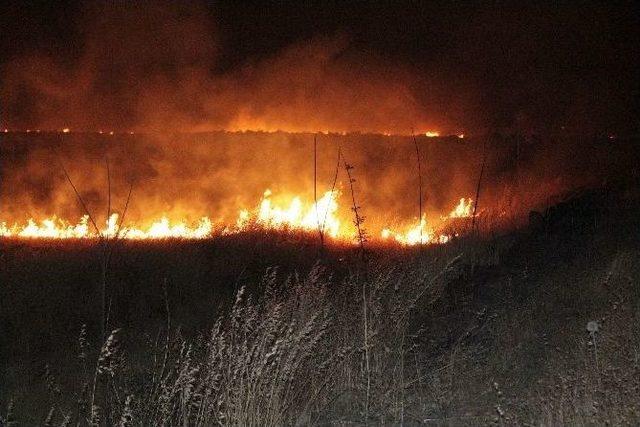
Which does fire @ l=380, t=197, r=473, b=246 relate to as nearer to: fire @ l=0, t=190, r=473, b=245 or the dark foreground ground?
fire @ l=0, t=190, r=473, b=245

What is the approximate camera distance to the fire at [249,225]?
41.7ft

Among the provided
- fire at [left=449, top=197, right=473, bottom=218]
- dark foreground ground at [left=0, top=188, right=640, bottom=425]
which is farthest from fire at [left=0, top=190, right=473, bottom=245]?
dark foreground ground at [left=0, top=188, right=640, bottom=425]

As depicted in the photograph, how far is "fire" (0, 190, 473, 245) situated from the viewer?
41.7 ft

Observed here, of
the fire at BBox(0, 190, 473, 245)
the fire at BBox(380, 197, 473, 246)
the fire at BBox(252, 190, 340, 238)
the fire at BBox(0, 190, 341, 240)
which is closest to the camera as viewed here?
the fire at BBox(380, 197, 473, 246)

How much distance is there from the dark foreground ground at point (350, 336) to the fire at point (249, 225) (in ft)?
7.11

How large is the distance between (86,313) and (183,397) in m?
4.26

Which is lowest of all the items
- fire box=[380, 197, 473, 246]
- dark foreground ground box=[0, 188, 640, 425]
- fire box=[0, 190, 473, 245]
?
dark foreground ground box=[0, 188, 640, 425]

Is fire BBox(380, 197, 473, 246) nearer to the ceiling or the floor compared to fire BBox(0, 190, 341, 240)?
nearer to the floor

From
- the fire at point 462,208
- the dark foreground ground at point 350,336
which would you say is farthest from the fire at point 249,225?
the dark foreground ground at point 350,336

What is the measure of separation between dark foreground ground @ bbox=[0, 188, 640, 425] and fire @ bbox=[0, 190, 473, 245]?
2166 millimetres

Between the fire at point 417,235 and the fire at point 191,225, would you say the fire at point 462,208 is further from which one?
the fire at point 191,225

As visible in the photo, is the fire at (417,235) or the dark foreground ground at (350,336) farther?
the fire at (417,235)

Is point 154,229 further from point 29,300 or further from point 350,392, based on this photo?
point 350,392

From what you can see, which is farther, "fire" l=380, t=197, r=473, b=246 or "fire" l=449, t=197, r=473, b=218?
"fire" l=449, t=197, r=473, b=218
